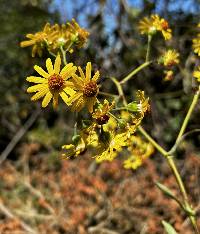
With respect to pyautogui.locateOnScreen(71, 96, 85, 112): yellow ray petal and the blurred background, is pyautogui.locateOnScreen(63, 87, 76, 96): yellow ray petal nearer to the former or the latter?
pyautogui.locateOnScreen(71, 96, 85, 112): yellow ray petal

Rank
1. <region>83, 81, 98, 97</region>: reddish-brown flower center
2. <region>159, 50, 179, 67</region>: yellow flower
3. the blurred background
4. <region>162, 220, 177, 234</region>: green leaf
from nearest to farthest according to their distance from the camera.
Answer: <region>83, 81, 98, 97</region>: reddish-brown flower center
<region>162, 220, 177, 234</region>: green leaf
<region>159, 50, 179, 67</region>: yellow flower
the blurred background

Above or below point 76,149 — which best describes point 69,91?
above

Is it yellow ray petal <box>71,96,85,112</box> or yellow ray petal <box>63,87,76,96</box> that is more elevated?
yellow ray petal <box>63,87,76,96</box>

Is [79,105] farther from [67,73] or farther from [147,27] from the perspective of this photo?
[147,27]

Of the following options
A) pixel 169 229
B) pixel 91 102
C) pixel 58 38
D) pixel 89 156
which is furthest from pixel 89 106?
pixel 89 156

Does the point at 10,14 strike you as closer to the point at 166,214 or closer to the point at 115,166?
the point at 115,166

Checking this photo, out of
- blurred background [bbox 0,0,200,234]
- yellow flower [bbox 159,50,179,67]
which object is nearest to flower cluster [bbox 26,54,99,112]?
yellow flower [bbox 159,50,179,67]

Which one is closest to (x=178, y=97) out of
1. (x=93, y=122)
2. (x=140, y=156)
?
(x=140, y=156)
